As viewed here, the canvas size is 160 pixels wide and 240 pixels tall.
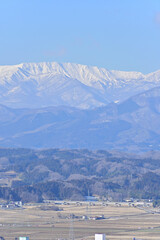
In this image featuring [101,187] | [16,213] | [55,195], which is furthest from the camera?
[101,187]

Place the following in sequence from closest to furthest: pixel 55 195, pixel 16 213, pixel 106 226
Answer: pixel 106 226, pixel 16 213, pixel 55 195

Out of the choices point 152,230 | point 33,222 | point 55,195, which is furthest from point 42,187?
point 152,230

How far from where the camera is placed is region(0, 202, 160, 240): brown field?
4240 inches

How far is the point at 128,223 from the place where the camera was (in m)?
124

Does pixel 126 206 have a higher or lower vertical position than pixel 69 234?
higher

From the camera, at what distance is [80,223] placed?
124000 mm

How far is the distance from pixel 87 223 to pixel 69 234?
16612 millimetres

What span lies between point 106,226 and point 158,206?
123ft

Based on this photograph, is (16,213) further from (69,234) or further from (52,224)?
(69,234)

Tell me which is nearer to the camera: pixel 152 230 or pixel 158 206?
pixel 152 230

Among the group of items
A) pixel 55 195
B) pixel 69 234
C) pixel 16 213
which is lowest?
pixel 69 234

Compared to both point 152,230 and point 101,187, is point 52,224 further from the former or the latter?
point 101,187

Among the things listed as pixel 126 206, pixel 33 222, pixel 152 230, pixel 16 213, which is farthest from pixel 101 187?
pixel 152 230

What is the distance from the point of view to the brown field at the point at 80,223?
107688 mm
